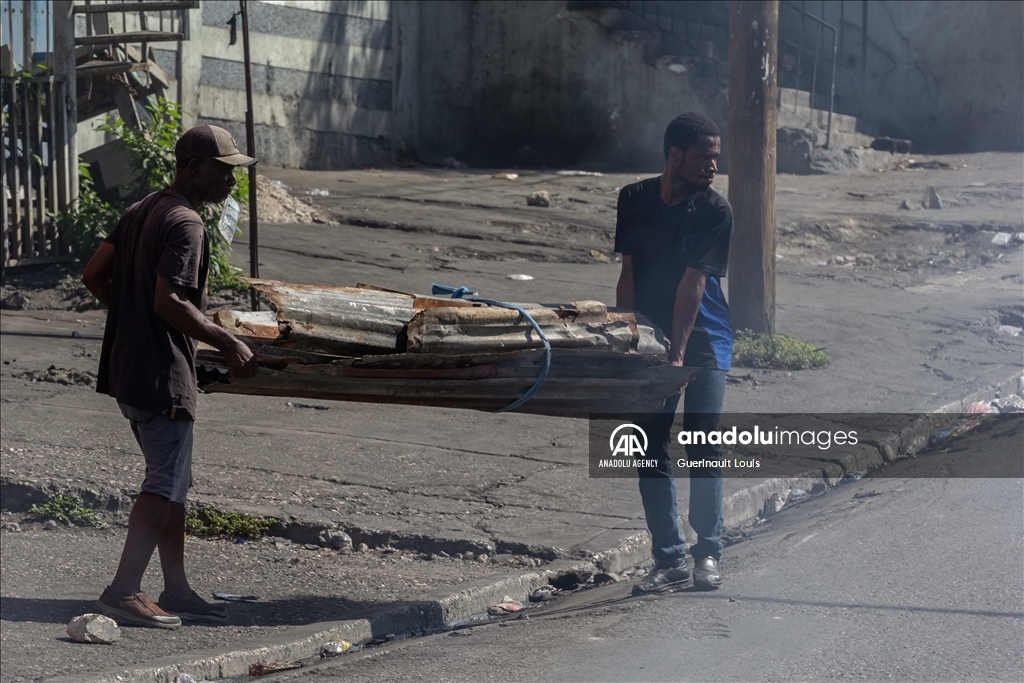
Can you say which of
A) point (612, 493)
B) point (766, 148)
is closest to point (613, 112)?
point (766, 148)

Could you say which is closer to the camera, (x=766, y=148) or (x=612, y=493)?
(x=612, y=493)

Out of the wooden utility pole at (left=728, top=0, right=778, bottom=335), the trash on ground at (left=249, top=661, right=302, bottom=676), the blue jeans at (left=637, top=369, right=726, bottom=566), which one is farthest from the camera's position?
the wooden utility pole at (left=728, top=0, right=778, bottom=335)

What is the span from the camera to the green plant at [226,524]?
5.28 m

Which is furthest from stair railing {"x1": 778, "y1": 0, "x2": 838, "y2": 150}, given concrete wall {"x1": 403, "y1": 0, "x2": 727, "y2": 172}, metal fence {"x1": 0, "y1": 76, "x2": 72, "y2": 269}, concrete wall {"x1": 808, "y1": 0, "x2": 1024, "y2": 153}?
metal fence {"x1": 0, "y1": 76, "x2": 72, "y2": 269}

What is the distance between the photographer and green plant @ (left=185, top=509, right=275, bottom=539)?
5277mm

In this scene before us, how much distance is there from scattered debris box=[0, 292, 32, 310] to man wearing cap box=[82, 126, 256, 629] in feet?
20.4

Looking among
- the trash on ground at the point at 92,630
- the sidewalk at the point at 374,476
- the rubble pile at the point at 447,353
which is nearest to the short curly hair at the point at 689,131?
the rubble pile at the point at 447,353

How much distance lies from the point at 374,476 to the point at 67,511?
4.82 feet

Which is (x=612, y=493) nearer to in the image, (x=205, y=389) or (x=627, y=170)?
(x=205, y=389)

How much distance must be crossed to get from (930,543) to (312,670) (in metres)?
2.66

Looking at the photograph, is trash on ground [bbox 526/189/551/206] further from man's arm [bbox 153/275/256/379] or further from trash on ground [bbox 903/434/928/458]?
man's arm [bbox 153/275/256/379]

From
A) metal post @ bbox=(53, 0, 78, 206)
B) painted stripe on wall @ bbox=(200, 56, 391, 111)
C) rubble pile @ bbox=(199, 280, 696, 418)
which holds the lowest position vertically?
rubble pile @ bbox=(199, 280, 696, 418)

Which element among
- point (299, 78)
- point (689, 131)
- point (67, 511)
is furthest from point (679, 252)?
point (299, 78)

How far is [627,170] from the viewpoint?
18.0 meters
